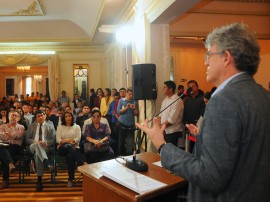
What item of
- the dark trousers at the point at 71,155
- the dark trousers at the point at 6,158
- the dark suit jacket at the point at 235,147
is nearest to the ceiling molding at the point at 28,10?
the dark trousers at the point at 6,158

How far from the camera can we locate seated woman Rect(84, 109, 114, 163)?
433cm

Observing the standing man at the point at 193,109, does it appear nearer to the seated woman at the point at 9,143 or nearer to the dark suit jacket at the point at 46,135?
the dark suit jacket at the point at 46,135

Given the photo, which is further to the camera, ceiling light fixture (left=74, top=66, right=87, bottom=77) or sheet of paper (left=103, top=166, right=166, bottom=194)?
ceiling light fixture (left=74, top=66, right=87, bottom=77)

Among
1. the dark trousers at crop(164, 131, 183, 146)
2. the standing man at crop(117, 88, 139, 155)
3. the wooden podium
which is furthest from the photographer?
the standing man at crop(117, 88, 139, 155)

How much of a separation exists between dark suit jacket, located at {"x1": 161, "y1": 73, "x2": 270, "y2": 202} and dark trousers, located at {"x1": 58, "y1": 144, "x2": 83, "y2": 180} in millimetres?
3432

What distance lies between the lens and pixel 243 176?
0.98 meters

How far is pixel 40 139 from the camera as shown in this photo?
14.5ft

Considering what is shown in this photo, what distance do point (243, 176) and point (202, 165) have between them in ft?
0.49

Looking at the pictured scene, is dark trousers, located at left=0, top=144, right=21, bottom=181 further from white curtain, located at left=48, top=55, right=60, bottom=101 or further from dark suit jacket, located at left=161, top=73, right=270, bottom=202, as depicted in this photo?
white curtain, located at left=48, top=55, right=60, bottom=101

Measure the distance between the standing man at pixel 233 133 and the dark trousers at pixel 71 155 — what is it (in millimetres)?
3378

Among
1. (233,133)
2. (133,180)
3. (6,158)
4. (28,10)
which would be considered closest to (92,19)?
(28,10)

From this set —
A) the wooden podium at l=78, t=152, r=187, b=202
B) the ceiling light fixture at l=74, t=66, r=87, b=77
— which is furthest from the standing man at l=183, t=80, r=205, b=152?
the ceiling light fixture at l=74, t=66, r=87, b=77

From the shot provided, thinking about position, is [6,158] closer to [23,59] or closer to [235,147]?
[235,147]

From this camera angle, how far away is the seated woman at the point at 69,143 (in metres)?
4.23
